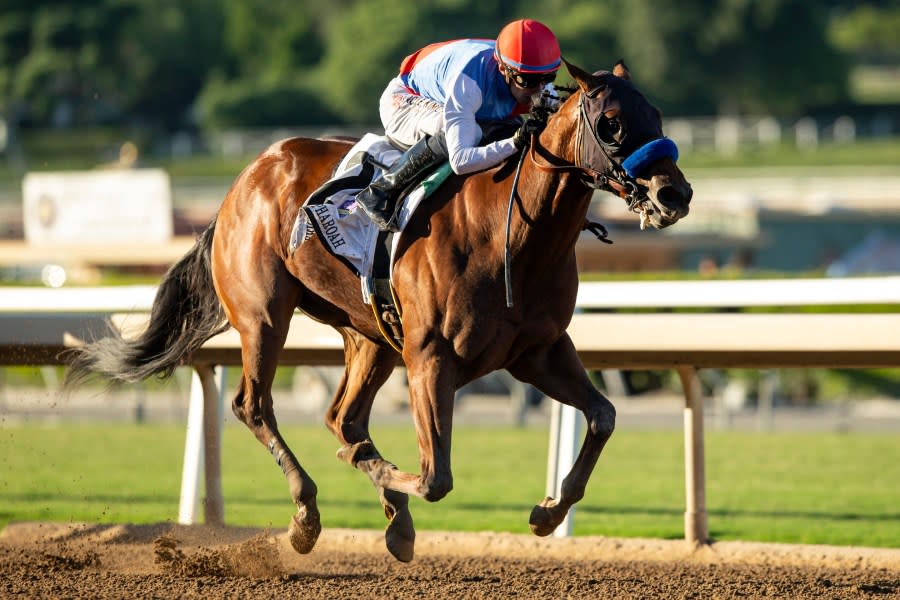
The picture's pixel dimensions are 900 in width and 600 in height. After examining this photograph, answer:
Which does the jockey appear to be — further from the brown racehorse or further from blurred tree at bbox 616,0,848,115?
blurred tree at bbox 616,0,848,115

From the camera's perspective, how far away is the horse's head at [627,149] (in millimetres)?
4398

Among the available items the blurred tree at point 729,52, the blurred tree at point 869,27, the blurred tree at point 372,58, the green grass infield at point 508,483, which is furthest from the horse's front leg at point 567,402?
the blurred tree at point 869,27

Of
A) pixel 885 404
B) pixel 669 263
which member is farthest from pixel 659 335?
pixel 669 263

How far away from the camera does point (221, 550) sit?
18.3 ft

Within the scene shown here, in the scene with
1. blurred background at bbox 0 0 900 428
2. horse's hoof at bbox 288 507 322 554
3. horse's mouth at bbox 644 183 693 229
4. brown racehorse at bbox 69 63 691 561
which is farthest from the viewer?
blurred background at bbox 0 0 900 428

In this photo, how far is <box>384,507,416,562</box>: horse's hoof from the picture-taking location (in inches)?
205

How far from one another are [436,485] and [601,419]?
0.60 meters

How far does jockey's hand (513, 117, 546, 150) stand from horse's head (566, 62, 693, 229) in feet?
0.62

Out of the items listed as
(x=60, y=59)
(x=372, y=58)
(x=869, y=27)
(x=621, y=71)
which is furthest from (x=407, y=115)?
(x=869, y=27)

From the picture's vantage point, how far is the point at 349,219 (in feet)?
17.5

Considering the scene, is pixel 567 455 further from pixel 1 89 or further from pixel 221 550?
pixel 1 89

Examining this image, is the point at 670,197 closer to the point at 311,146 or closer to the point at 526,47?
the point at 526,47

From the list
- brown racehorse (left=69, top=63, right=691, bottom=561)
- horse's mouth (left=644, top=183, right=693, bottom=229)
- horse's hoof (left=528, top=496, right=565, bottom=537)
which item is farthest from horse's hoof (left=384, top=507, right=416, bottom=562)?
horse's mouth (left=644, top=183, right=693, bottom=229)

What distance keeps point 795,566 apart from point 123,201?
11904 millimetres
